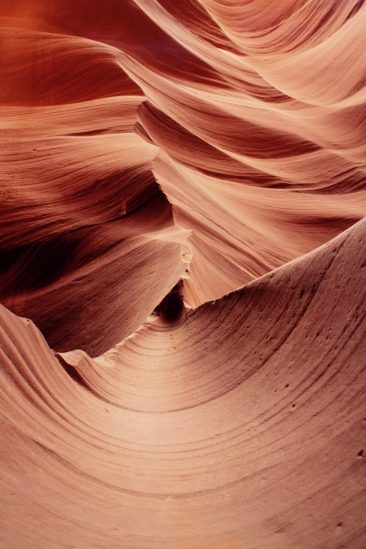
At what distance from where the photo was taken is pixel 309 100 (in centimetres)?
430

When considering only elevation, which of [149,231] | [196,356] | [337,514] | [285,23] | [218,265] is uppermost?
[285,23]

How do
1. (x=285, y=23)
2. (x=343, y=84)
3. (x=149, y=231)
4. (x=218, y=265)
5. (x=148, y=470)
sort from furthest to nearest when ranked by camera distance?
(x=285, y=23) → (x=343, y=84) → (x=149, y=231) → (x=218, y=265) → (x=148, y=470)

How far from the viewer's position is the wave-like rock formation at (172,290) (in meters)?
0.73

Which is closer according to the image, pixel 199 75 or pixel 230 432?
pixel 230 432

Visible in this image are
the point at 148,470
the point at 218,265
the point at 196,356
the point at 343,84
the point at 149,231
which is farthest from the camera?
the point at 343,84

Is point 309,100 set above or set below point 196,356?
above

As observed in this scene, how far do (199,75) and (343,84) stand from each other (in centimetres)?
103

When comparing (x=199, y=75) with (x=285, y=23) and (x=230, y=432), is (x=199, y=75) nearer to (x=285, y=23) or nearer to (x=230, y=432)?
(x=285, y=23)

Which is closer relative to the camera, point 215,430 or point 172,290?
point 215,430

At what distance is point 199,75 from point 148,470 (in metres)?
3.50

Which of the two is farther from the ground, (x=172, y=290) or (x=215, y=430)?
(x=172, y=290)

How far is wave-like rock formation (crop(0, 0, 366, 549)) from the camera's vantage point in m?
0.73

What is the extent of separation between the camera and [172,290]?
136 centimetres

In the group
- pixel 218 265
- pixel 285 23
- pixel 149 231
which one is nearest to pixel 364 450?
pixel 218 265
